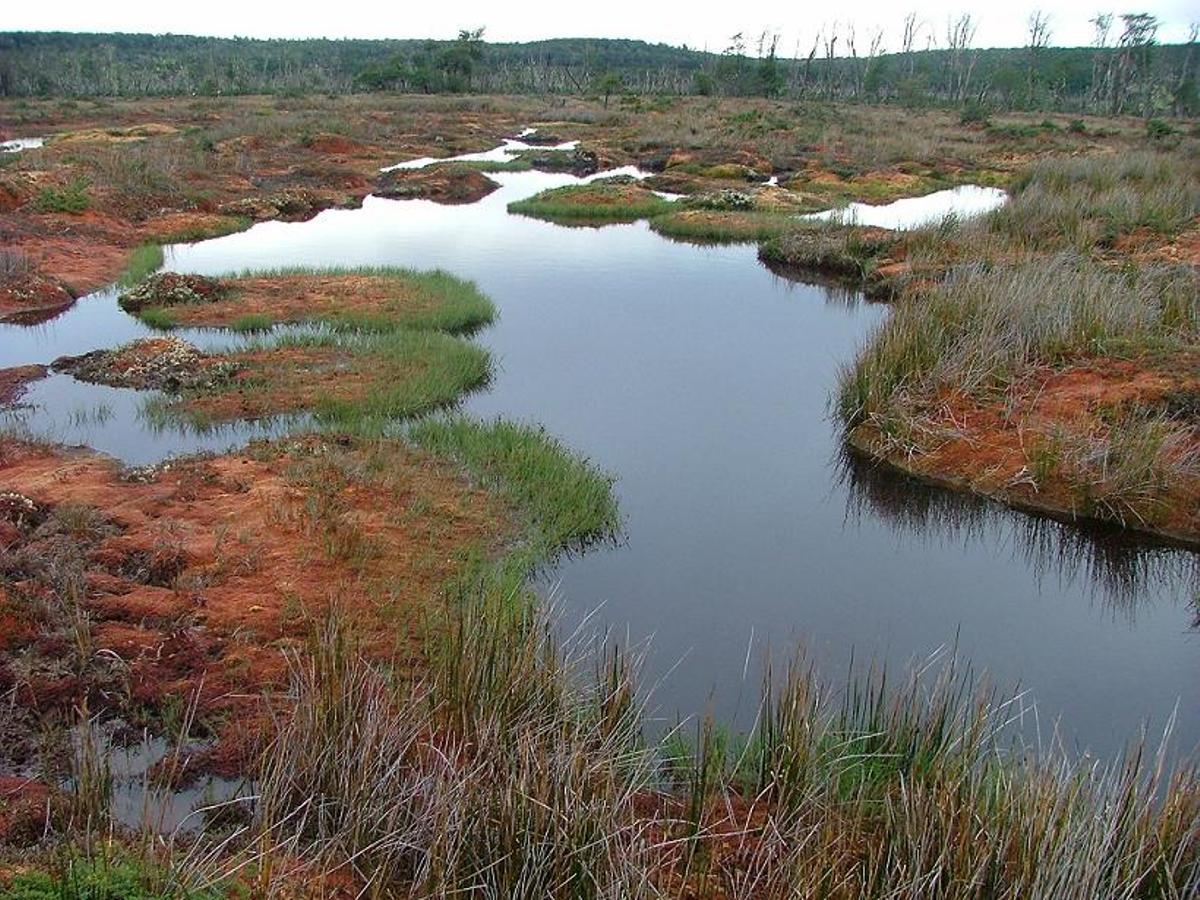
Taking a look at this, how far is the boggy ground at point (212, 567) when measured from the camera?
5445mm

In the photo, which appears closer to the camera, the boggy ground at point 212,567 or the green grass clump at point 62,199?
the boggy ground at point 212,567

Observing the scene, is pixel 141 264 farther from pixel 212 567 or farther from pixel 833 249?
pixel 833 249

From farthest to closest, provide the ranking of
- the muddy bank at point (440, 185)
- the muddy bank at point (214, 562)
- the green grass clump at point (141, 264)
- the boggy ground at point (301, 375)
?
1. the muddy bank at point (440, 185)
2. the green grass clump at point (141, 264)
3. the boggy ground at point (301, 375)
4. the muddy bank at point (214, 562)

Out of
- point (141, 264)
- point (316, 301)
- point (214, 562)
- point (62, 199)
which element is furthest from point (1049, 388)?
point (62, 199)

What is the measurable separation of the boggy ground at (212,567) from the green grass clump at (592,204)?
16079 millimetres

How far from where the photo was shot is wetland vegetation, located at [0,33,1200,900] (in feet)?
12.4

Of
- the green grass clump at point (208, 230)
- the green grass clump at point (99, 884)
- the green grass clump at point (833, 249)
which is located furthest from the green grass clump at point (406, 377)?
the green grass clump at point (208, 230)

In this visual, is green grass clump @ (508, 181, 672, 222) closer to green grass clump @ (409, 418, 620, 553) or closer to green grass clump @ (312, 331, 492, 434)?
green grass clump @ (312, 331, 492, 434)

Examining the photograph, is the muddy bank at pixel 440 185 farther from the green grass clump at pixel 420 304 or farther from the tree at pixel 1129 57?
the tree at pixel 1129 57

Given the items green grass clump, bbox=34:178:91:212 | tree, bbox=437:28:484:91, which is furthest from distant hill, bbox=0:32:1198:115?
green grass clump, bbox=34:178:91:212

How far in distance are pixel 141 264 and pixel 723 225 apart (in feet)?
40.5

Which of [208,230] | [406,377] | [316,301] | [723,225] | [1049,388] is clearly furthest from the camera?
[723,225]

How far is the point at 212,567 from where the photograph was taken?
6.85 meters

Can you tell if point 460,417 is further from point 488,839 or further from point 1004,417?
point 488,839
